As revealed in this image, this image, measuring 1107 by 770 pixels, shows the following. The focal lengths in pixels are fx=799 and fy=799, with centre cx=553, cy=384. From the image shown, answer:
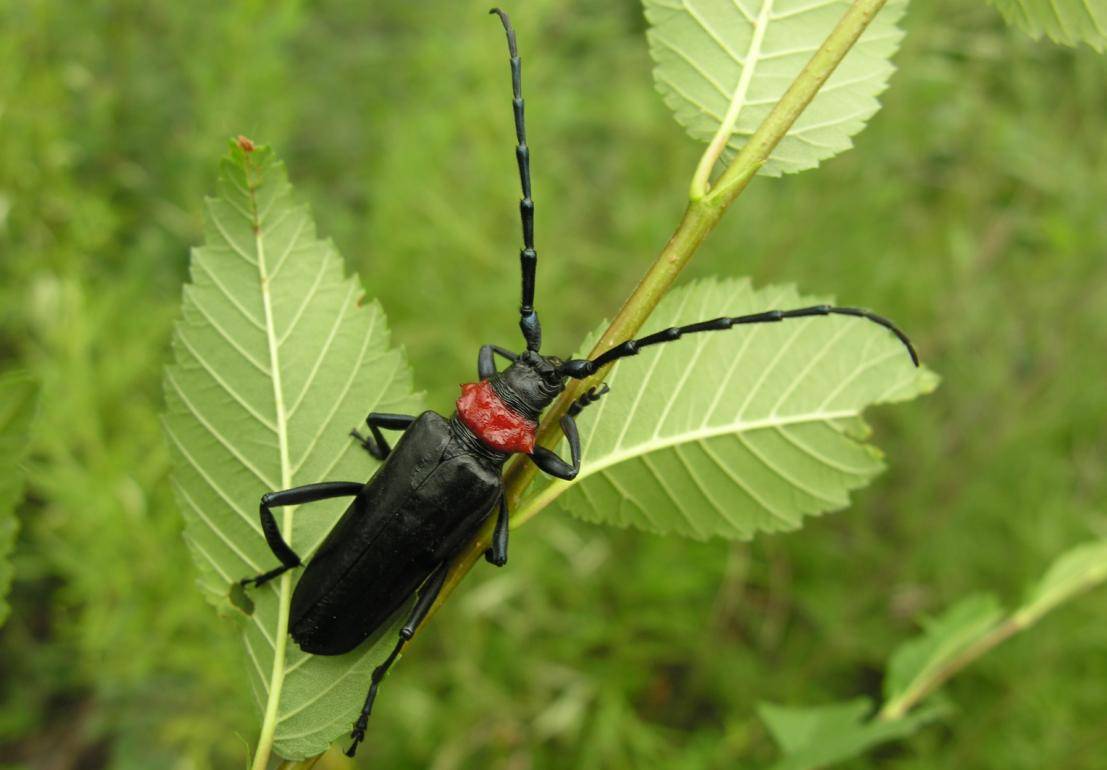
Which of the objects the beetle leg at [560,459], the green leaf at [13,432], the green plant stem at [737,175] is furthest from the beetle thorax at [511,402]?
the green leaf at [13,432]

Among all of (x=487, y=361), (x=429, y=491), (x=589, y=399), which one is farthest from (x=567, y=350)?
(x=589, y=399)

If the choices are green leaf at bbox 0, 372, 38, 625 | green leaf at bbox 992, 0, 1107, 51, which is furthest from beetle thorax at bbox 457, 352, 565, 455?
green leaf at bbox 992, 0, 1107, 51

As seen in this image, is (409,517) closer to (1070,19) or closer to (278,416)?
(278,416)

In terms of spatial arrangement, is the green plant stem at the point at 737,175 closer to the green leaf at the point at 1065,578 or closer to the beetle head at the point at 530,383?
the beetle head at the point at 530,383

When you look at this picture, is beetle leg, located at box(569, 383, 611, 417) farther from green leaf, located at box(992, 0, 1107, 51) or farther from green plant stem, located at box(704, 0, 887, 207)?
green leaf, located at box(992, 0, 1107, 51)

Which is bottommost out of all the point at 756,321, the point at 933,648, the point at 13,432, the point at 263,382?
the point at 933,648

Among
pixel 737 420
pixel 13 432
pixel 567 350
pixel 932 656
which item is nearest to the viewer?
pixel 13 432

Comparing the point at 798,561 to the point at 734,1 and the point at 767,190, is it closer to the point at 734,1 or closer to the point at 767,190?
the point at 767,190
